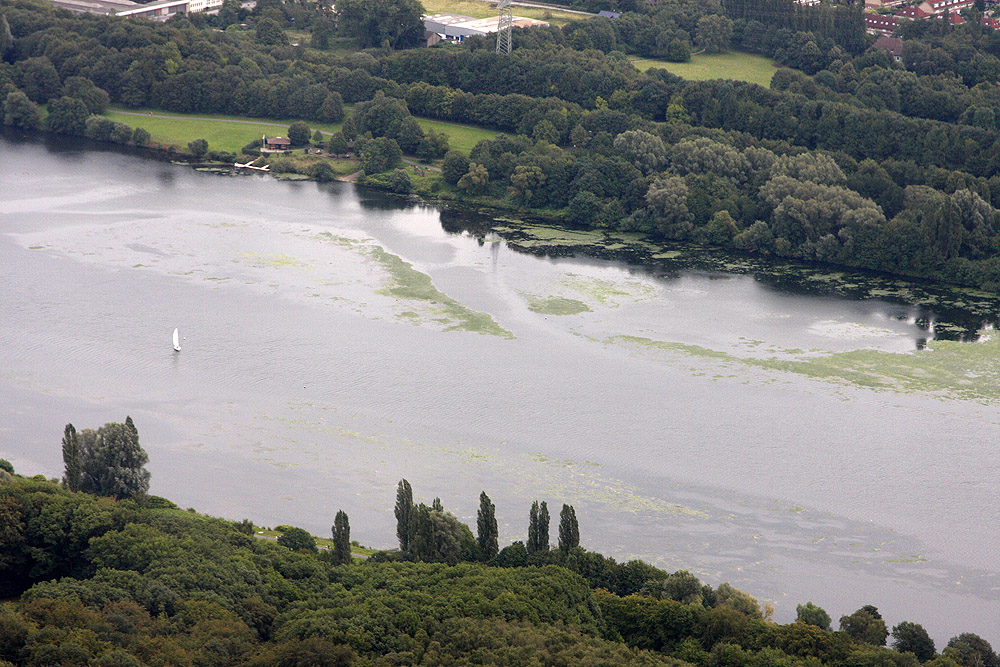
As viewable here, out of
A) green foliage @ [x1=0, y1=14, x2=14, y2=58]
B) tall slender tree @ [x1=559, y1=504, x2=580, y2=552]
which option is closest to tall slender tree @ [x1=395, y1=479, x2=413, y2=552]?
tall slender tree @ [x1=559, y1=504, x2=580, y2=552]

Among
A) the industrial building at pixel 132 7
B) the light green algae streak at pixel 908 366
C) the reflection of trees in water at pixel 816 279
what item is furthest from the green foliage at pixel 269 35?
the light green algae streak at pixel 908 366

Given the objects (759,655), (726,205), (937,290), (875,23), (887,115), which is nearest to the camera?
(759,655)

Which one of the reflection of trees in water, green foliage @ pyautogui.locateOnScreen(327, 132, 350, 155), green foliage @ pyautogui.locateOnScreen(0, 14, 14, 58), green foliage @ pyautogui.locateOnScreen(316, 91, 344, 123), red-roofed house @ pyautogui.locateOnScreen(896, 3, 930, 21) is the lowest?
the reflection of trees in water

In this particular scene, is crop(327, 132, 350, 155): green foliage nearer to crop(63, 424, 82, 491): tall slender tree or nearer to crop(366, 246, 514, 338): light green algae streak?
crop(366, 246, 514, 338): light green algae streak

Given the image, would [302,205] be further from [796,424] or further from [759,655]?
[759,655]

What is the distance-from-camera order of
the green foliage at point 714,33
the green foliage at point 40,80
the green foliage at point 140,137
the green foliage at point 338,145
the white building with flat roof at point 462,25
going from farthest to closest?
the white building with flat roof at point 462,25
the green foliage at point 714,33
the green foliage at point 40,80
the green foliage at point 140,137
the green foliage at point 338,145

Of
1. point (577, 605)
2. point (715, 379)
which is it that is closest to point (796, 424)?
point (715, 379)

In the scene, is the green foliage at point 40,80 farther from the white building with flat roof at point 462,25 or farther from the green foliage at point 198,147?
the white building with flat roof at point 462,25
